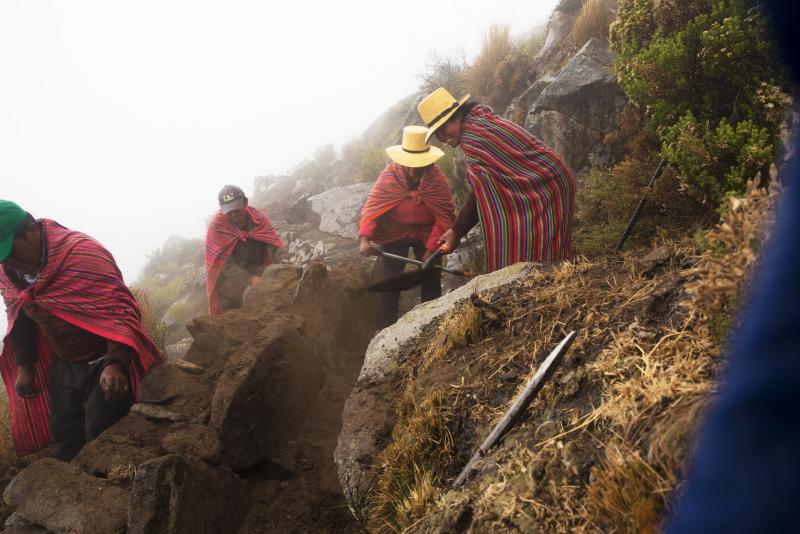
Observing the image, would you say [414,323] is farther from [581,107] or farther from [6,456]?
[6,456]

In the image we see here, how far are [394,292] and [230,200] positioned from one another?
3.06 meters

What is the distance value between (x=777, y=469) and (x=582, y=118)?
639 centimetres

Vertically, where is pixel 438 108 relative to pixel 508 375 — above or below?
above

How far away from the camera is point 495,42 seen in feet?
34.8

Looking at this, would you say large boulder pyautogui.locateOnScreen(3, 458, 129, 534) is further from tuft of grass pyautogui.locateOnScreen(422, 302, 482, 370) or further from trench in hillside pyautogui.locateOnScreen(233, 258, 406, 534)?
tuft of grass pyautogui.locateOnScreen(422, 302, 482, 370)

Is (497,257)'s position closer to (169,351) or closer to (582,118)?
(582,118)

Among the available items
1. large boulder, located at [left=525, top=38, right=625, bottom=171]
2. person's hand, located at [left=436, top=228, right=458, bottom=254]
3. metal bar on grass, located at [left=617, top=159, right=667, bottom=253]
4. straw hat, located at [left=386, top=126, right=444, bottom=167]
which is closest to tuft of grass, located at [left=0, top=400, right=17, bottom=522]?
person's hand, located at [left=436, top=228, right=458, bottom=254]

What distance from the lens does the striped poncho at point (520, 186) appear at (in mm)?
4316

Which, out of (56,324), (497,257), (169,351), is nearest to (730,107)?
(497,257)

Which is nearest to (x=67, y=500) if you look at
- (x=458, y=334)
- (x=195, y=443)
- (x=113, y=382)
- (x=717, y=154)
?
(x=195, y=443)

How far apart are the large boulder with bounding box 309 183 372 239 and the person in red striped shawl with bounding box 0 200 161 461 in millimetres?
6624

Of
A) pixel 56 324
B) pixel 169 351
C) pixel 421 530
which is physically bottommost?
pixel 169 351

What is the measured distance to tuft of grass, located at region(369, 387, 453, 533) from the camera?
201 cm

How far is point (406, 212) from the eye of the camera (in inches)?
225
